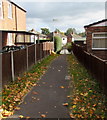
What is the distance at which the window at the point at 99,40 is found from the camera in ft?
48.9

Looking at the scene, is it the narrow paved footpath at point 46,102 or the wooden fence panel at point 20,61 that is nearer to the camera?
the narrow paved footpath at point 46,102

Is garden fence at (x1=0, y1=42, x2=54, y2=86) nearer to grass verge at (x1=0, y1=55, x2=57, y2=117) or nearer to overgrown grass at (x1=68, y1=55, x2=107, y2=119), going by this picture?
grass verge at (x1=0, y1=55, x2=57, y2=117)

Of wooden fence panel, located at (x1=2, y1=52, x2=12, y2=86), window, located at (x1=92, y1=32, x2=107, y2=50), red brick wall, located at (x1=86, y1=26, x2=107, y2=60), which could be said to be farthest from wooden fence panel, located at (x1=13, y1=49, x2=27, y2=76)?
window, located at (x1=92, y1=32, x2=107, y2=50)

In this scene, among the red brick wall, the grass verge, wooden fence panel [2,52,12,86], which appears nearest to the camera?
the grass verge

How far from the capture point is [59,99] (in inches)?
206

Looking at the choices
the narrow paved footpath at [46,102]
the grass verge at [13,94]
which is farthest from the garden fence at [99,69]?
the grass verge at [13,94]

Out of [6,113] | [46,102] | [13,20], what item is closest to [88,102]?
[46,102]

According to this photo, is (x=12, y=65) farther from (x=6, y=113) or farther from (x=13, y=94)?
(x=6, y=113)

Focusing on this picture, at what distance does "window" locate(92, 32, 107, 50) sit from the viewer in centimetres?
1490

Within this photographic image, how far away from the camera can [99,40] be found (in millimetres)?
15086

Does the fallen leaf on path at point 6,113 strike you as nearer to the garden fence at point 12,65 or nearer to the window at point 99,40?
the garden fence at point 12,65

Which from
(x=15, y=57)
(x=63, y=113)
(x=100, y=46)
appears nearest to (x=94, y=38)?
(x=100, y=46)

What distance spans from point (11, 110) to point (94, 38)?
491 inches

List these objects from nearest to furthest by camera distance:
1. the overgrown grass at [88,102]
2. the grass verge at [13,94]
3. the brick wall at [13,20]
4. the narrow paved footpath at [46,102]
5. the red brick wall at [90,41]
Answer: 1. the overgrown grass at [88,102]
2. the narrow paved footpath at [46,102]
3. the grass verge at [13,94]
4. the red brick wall at [90,41]
5. the brick wall at [13,20]
